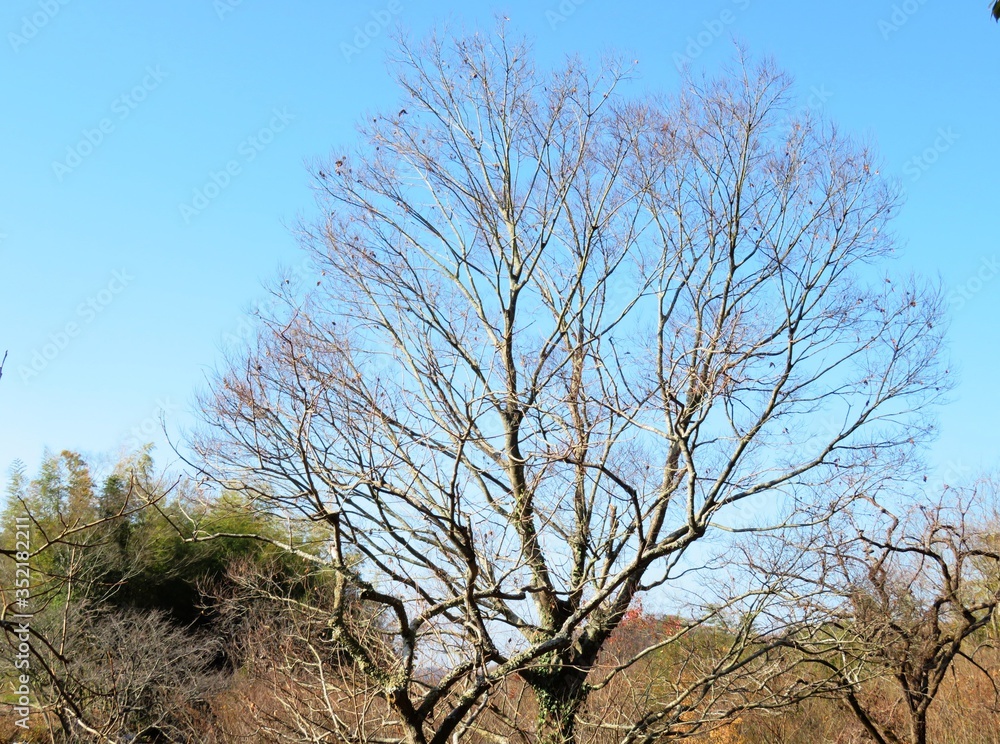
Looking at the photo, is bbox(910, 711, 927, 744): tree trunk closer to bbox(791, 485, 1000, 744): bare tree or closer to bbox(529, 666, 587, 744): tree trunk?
bbox(791, 485, 1000, 744): bare tree

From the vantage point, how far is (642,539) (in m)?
7.47

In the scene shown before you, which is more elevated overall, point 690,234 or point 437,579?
point 690,234

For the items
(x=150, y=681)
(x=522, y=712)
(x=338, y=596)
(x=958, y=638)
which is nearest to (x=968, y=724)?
(x=958, y=638)

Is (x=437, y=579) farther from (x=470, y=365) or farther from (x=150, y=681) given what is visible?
(x=150, y=681)

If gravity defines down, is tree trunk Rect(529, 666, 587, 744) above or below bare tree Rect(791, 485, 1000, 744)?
below

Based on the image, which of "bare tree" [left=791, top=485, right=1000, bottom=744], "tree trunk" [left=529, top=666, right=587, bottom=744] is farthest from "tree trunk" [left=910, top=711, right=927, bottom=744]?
"tree trunk" [left=529, top=666, right=587, bottom=744]

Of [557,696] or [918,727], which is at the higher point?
[918,727]

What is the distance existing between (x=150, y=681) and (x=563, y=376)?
8.94 m

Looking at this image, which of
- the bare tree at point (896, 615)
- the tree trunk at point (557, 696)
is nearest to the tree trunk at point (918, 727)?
the bare tree at point (896, 615)

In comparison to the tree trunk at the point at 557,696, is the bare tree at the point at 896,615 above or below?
above

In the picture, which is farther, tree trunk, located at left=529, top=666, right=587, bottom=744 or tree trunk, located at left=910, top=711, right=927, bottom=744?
tree trunk, located at left=529, top=666, right=587, bottom=744

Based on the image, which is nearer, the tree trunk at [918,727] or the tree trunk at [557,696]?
the tree trunk at [918,727]

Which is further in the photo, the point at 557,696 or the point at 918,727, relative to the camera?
the point at 557,696

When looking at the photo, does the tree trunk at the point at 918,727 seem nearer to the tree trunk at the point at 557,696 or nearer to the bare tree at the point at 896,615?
the bare tree at the point at 896,615
